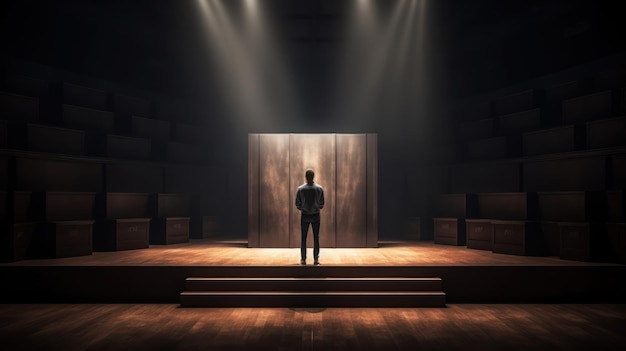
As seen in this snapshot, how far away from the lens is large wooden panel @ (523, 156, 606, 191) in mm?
7969

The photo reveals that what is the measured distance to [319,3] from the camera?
362 inches

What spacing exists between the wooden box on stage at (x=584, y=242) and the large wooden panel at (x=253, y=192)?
17.6 ft

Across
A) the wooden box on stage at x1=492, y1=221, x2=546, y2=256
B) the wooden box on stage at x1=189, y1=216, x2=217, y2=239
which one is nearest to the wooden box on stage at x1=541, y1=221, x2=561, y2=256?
the wooden box on stage at x1=492, y1=221, x2=546, y2=256

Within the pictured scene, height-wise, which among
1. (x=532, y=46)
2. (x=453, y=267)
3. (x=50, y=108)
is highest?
(x=532, y=46)

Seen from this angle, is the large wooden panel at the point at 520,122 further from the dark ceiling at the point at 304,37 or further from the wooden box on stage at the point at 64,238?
the wooden box on stage at the point at 64,238

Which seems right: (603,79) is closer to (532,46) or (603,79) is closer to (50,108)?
(532,46)

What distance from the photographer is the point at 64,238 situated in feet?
24.3

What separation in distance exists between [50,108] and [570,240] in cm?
1013

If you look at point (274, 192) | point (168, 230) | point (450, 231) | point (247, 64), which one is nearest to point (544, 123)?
point (450, 231)

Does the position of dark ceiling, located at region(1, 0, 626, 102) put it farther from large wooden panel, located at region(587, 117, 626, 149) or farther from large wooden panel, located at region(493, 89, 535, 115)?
large wooden panel, located at region(587, 117, 626, 149)

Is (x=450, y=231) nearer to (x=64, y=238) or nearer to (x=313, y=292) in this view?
(x=313, y=292)

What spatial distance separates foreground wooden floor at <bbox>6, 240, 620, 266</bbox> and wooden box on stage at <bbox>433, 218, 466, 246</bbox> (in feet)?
1.23

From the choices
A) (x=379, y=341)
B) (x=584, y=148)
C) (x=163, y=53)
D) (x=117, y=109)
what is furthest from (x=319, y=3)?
(x=379, y=341)

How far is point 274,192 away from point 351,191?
1507mm
